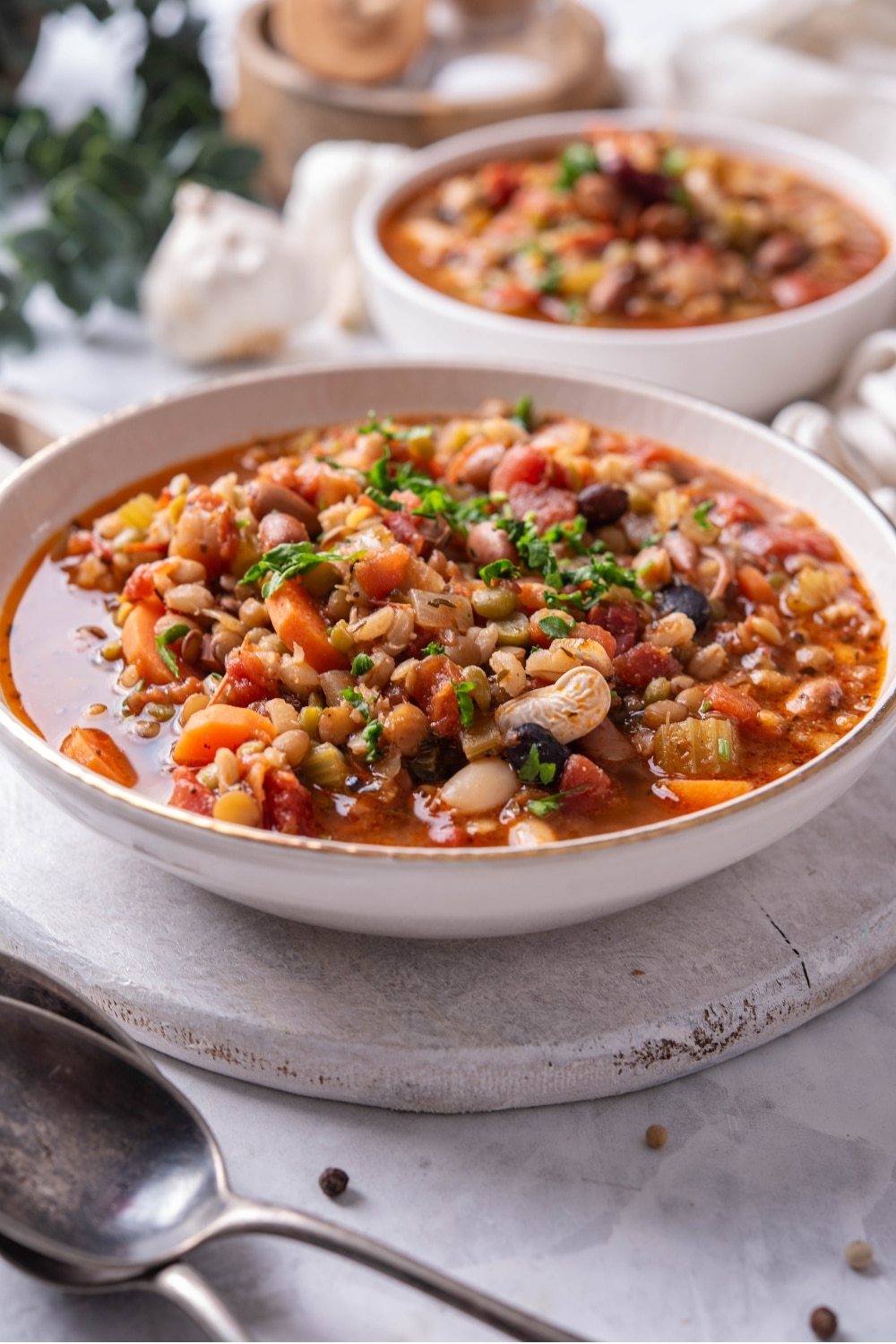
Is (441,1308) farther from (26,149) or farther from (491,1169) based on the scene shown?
(26,149)

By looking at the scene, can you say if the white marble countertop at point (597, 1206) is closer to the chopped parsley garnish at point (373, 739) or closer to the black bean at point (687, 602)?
the chopped parsley garnish at point (373, 739)

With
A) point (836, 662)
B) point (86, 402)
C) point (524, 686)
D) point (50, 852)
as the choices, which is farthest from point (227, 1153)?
point (86, 402)

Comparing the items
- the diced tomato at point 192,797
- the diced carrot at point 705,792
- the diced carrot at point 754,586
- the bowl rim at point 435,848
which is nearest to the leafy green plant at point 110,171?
the bowl rim at point 435,848

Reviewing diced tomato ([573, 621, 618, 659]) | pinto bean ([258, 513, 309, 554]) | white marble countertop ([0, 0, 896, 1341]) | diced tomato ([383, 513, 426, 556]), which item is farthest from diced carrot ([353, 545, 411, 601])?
white marble countertop ([0, 0, 896, 1341])

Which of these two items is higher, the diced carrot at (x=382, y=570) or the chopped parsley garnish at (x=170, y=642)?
the diced carrot at (x=382, y=570)

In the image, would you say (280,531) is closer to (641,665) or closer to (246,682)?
(246,682)

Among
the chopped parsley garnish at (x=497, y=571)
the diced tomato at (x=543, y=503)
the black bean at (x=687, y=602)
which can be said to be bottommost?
the black bean at (x=687, y=602)

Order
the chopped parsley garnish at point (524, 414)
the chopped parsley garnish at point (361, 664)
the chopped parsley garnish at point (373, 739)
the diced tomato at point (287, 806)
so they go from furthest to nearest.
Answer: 1. the chopped parsley garnish at point (524, 414)
2. the chopped parsley garnish at point (361, 664)
3. the chopped parsley garnish at point (373, 739)
4. the diced tomato at point (287, 806)
